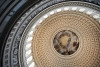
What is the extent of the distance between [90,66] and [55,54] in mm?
6095

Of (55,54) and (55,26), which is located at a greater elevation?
(55,26)

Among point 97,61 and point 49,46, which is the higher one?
point 49,46

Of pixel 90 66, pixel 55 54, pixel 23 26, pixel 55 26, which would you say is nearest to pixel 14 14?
pixel 23 26

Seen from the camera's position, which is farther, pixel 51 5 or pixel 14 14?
pixel 51 5

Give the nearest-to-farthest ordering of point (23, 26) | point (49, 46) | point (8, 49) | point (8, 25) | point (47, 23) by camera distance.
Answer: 1. point (8, 25)
2. point (8, 49)
3. point (23, 26)
4. point (47, 23)
5. point (49, 46)

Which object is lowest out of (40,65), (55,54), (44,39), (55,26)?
(40,65)

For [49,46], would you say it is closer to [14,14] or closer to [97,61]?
[97,61]

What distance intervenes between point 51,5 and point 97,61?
13.6 meters

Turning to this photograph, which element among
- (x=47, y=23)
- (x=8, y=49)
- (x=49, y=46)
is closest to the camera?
(x=8, y=49)

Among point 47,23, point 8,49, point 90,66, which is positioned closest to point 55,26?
point 47,23

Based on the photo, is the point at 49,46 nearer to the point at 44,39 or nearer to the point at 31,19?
the point at 44,39

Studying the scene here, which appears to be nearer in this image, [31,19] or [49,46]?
[31,19]

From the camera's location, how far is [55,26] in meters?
22.3

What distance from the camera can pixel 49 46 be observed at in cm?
2309
